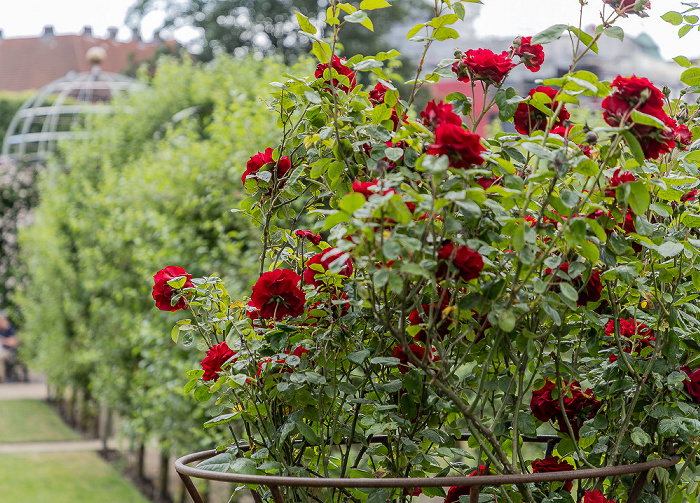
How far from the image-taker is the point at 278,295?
1.12 m

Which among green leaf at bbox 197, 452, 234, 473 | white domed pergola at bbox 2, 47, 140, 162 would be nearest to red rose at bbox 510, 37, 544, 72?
green leaf at bbox 197, 452, 234, 473

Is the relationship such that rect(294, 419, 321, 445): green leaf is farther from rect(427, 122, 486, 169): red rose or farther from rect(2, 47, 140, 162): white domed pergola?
rect(2, 47, 140, 162): white domed pergola

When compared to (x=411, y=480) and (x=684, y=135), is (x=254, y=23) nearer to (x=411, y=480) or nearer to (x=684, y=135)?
(x=684, y=135)

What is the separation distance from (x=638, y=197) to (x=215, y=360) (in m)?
0.69

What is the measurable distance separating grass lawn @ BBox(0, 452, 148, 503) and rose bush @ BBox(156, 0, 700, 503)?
601 cm

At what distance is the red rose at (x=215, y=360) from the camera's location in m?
1.17

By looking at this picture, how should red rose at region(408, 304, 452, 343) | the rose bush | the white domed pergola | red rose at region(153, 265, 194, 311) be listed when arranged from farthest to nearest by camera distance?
the white domed pergola < red rose at region(153, 265, 194, 311) < red rose at region(408, 304, 452, 343) < the rose bush

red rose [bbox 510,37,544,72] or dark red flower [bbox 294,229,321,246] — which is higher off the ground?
red rose [bbox 510,37,544,72]

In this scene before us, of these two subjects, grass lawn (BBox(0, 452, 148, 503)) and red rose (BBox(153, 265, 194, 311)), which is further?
grass lawn (BBox(0, 452, 148, 503))

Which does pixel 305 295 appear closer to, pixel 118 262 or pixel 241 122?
pixel 241 122

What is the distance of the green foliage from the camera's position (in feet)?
15.0

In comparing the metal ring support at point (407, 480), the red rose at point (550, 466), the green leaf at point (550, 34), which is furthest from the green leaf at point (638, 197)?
the red rose at point (550, 466)

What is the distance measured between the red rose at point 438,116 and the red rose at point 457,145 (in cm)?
5

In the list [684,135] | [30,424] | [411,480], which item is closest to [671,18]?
[684,135]
